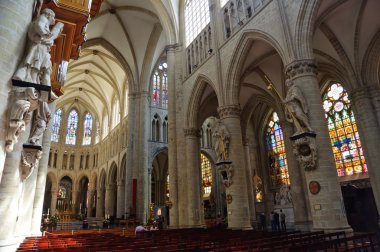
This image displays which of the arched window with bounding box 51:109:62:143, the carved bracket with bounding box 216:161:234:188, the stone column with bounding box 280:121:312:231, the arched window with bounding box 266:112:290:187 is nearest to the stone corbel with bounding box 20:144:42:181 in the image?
the carved bracket with bounding box 216:161:234:188

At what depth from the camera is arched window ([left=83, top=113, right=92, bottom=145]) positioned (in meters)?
40.0

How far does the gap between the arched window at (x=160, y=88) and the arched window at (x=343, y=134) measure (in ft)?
50.2

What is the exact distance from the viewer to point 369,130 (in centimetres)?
1243

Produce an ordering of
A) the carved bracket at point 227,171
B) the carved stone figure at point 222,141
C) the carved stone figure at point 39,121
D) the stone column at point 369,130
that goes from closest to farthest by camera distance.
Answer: the carved stone figure at point 39,121 → the stone column at point 369,130 → the carved bracket at point 227,171 → the carved stone figure at point 222,141

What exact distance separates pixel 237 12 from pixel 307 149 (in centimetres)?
812

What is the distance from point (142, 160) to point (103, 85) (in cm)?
1435

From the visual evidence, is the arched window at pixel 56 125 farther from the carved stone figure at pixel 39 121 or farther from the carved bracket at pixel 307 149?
the carved bracket at pixel 307 149

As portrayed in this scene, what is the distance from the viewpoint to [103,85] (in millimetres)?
33344

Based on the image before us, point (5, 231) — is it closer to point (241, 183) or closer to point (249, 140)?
point (241, 183)

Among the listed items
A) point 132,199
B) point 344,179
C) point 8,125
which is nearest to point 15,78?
point 8,125

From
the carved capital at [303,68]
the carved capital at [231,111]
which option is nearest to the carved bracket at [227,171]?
the carved capital at [231,111]

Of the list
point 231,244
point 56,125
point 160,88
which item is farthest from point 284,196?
point 56,125

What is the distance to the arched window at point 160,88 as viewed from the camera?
1094 inches

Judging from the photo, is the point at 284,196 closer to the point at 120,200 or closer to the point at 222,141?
the point at 222,141
